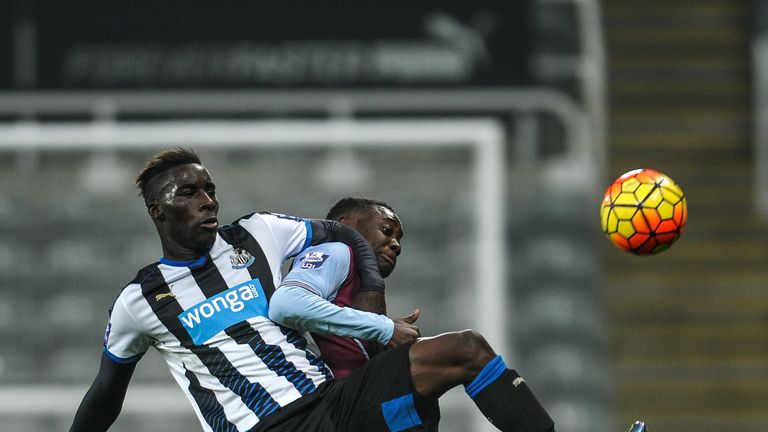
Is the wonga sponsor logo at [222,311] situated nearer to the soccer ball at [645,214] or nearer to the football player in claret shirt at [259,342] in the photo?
the football player in claret shirt at [259,342]

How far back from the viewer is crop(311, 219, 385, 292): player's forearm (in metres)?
3.85

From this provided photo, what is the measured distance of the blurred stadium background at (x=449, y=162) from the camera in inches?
260

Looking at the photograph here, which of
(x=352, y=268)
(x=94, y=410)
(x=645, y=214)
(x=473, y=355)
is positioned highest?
(x=645, y=214)

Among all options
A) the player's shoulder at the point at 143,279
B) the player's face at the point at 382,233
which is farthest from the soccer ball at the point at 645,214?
the player's shoulder at the point at 143,279

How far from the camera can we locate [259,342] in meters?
3.83

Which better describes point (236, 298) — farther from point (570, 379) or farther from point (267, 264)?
point (570, 379)

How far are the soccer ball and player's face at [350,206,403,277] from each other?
0.77 m

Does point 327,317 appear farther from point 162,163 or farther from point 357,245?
point 162,163

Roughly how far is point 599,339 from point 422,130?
1.78 m

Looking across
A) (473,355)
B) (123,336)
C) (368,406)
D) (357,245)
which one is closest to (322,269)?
(357,245)

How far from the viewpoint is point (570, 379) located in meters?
7.19

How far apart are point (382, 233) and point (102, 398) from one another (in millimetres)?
1011

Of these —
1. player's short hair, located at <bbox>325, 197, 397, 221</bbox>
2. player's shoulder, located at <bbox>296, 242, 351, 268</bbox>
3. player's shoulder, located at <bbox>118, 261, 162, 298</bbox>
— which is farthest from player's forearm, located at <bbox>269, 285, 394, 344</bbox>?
player's short hair, located at <bbox>325, 197, 397, 221</bbox>

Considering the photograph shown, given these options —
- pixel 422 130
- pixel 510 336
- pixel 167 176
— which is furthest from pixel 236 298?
pixel 510 336
